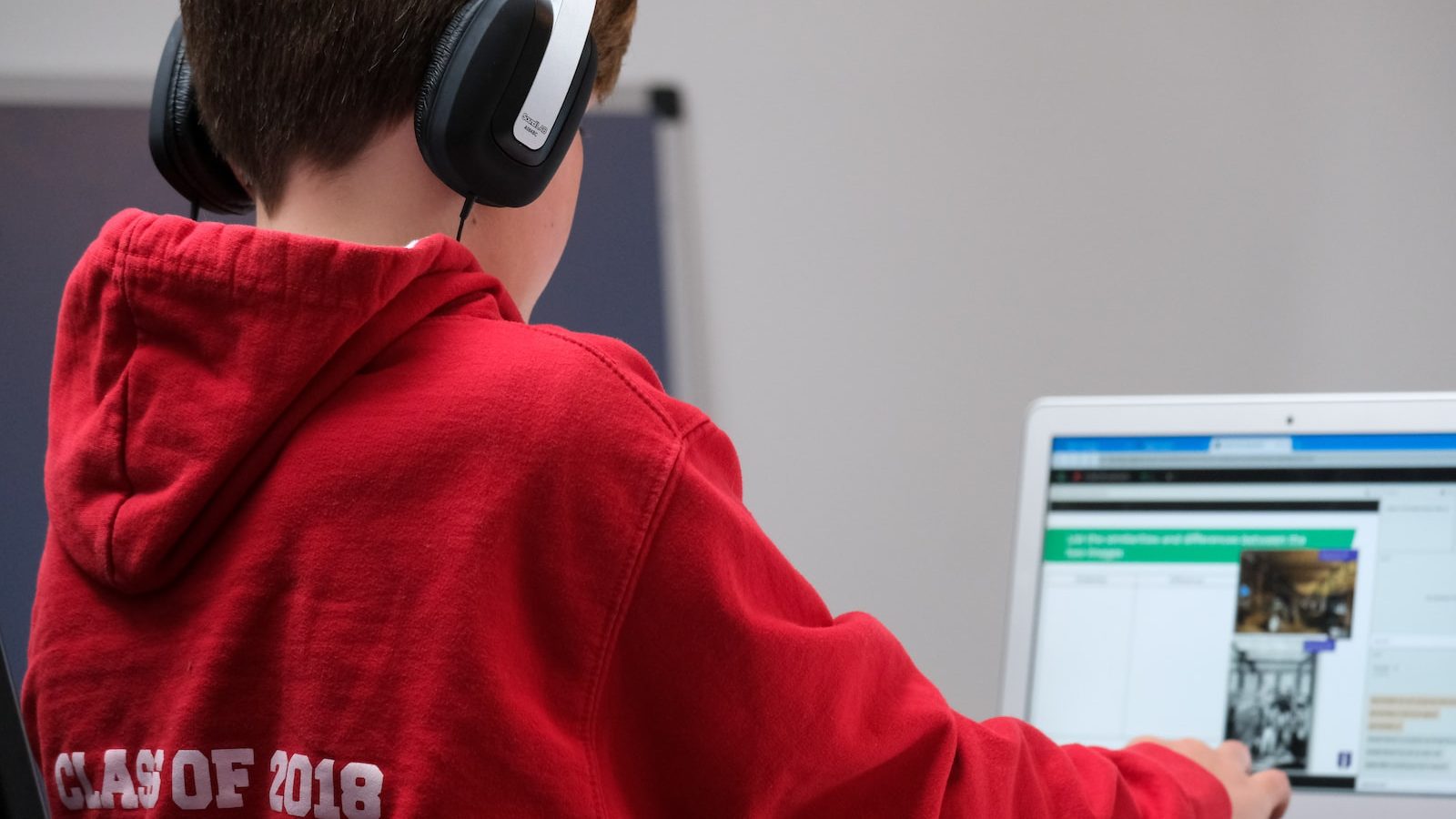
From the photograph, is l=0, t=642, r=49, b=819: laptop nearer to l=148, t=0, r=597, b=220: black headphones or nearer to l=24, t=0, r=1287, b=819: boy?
l=24, t=0, r=1287, b=819: boy

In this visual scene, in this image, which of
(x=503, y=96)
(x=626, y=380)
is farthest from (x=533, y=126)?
(x=626, y=380)

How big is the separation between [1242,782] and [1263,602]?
6.4 inches

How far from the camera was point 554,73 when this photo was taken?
658 millimetres

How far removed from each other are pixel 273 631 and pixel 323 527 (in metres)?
0.06

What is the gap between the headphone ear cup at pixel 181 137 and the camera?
74 cm

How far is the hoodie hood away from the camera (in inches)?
21.0

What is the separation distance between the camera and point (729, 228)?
1.77m

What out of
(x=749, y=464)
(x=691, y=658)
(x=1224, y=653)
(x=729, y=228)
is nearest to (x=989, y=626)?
(x=749, y=464)

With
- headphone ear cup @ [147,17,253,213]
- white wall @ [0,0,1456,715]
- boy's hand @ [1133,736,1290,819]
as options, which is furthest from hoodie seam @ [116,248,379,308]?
white wall @ [0,0,1456,715]

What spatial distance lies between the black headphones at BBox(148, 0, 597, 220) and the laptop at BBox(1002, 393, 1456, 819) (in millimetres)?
513

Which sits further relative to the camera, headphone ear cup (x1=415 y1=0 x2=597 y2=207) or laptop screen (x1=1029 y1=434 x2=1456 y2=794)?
laptop screen (x1=1029 y1=434 x2=1456 y2=794)

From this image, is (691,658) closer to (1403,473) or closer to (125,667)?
(125,667)

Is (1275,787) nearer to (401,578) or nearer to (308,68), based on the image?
(401,578)

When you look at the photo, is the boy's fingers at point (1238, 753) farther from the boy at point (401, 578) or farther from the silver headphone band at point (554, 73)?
the silver headphone band at point (554, 73)
